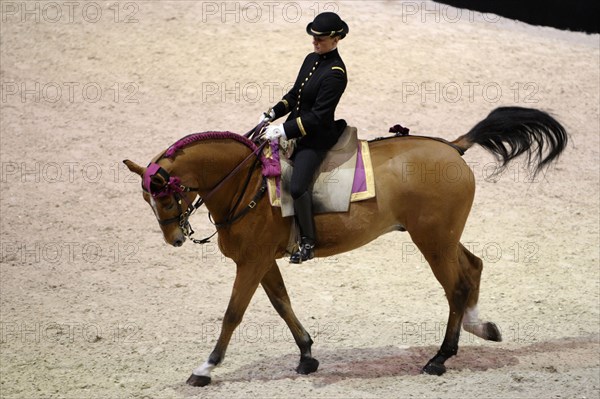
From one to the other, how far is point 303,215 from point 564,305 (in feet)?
9.95

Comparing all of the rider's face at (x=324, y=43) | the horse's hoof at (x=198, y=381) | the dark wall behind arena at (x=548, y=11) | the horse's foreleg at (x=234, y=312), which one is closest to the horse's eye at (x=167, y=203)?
the horse's foreleg at (x=234, y=312)

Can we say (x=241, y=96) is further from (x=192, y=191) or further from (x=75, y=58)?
(x=192, y=191)

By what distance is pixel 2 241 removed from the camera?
30.2 feet

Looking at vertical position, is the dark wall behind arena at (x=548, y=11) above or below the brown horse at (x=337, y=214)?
above

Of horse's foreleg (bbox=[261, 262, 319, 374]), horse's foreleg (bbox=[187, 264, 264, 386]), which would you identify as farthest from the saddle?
horse's foreleg (bbox=[261, 262, 319, 374])

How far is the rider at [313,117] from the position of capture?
635cm

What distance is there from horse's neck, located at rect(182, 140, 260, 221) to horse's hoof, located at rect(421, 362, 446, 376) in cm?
195

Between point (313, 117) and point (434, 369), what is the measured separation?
86.2 inches

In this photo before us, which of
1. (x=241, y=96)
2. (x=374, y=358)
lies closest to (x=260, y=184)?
(x=374, y=358)

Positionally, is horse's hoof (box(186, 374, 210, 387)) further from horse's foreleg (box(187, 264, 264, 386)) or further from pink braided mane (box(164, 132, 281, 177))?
pink braided mane (box(164, 132, 281, 177))

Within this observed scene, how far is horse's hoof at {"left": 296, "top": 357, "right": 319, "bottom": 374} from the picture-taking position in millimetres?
6847

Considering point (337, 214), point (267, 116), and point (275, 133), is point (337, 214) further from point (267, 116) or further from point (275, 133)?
point (267, 116)

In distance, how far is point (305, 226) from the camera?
6488mm

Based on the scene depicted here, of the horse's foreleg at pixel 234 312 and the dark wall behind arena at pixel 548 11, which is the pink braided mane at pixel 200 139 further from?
the dark wall behind arena at pixel 548 11
